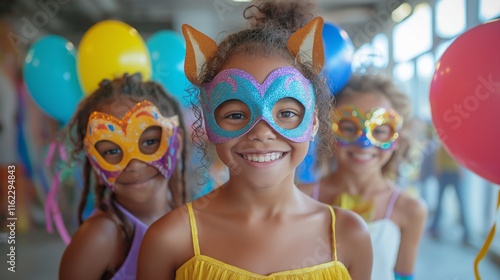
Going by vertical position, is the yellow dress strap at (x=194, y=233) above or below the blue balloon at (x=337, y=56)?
below

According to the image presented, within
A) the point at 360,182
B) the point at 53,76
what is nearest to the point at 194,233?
the point at 360,182

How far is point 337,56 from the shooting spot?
79.0 inches

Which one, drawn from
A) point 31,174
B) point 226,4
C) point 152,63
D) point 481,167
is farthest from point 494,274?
point 31,174

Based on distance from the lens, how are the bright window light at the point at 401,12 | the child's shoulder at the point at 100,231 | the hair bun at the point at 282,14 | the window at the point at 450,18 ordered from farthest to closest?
the bright window light at the point at 401,12 → the window at the point at 450,18 → the child's shoulder at the point at 100,231 → the hair bun at the point at 282,14

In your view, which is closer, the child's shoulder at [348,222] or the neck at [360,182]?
the child's shoulder at [348,222]

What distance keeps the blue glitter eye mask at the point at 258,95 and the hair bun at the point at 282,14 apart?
0.28 metres

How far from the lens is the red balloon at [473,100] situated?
1.37 meters

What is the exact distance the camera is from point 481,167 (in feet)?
4.77

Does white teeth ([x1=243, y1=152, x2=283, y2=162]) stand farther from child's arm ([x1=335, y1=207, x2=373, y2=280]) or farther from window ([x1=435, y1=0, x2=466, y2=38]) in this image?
window ([x1=435, y1=0, x2=466, y2=38])

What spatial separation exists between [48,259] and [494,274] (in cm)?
442

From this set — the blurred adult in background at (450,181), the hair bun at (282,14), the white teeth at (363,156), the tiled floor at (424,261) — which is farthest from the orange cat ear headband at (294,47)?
the blurred adult in background at (450,181)

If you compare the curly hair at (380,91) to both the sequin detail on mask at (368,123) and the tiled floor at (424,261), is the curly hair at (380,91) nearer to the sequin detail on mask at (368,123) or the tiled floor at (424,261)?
the sequin detail on mask at (368,123)

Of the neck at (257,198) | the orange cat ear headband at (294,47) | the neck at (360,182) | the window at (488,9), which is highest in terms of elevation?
the orange cat ear headband at (294,47)

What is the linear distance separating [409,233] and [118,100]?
4.78 feet
